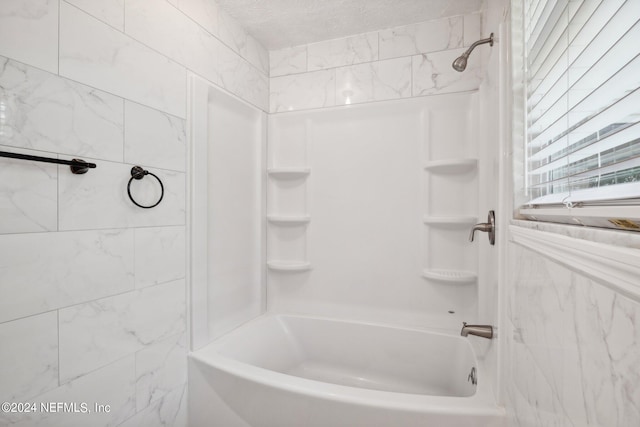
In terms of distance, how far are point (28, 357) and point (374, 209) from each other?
1.70m

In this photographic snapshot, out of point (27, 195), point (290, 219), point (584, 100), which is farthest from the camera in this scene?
point (290, 219)

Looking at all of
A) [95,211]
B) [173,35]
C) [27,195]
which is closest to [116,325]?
[95,211]

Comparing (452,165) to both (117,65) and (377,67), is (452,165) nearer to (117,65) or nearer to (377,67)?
(377,67)

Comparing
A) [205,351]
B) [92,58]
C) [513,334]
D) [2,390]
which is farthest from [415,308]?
[92,58]

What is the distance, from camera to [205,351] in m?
1.50

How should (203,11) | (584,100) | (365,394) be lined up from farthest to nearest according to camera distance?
(203,11) → (365,394) → (584,100)

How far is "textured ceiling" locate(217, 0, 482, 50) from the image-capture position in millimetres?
1655

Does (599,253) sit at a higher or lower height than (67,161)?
lower

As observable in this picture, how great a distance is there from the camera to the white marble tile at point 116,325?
1008mm

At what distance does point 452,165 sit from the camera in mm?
1766

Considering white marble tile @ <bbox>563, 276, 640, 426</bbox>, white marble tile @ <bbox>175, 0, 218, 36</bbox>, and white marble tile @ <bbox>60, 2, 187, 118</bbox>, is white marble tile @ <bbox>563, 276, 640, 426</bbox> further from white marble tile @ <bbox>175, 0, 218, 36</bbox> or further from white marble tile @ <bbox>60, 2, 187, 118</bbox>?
white marble tile @ <bbox>175, 0, 218, 36</bbox>

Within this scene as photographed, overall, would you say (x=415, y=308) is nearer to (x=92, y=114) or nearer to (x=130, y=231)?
(x=130, y=231)

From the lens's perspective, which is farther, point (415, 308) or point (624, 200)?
point (415, 308)

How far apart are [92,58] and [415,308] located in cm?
202
